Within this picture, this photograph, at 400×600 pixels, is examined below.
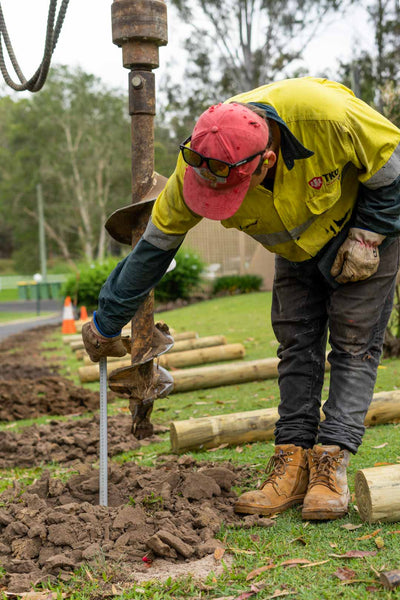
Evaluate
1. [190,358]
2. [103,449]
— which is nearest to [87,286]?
[190,358]

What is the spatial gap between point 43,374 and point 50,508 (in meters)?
4.96

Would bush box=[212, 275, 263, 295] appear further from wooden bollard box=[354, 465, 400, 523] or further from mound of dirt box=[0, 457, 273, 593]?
wooden bollard box=[354, 465, 400, 523]

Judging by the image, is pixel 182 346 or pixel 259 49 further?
pixel 259 49

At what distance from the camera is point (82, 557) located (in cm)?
254

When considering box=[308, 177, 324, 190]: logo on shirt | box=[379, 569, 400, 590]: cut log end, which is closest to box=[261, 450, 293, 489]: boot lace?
box=[379, 569, 400, 590]: cut log end

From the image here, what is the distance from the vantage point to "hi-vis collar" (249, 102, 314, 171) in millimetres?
2375

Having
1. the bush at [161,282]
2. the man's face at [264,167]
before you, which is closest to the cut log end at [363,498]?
the man's face at [264,167]

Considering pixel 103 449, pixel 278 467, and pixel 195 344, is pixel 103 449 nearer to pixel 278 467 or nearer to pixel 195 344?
pixel 278 467

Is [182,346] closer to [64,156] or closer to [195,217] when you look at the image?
[195,217]

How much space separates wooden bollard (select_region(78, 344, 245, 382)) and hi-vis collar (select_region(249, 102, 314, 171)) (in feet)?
15.6

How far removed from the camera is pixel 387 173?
2562 mm

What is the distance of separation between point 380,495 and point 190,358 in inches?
188

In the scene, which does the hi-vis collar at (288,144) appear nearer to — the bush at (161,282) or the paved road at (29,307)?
the bush at (161,282)

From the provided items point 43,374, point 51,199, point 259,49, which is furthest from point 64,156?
point 43,374
